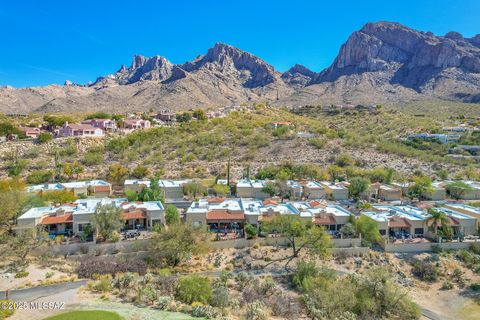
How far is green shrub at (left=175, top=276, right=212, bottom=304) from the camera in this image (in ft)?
52.1

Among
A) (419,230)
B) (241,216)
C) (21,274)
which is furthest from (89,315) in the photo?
(419,230)

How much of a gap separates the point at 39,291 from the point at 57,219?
29.8 ft

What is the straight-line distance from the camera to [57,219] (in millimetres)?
24609

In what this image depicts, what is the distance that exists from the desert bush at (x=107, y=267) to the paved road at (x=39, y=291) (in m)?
1.40

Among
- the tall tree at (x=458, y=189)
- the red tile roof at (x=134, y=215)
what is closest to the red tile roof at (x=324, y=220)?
the red tile roof at (x=134, y=215)

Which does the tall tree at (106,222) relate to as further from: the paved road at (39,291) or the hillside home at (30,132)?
the hillside home at (30,132)

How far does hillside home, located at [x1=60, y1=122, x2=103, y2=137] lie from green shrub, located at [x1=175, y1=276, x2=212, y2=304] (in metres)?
46.9

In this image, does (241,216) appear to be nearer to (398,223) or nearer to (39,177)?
(398,223)

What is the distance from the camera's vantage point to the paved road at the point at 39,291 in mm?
15926

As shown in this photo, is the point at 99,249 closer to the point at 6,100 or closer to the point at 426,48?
the point at 6,100

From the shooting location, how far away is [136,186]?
1371 inches

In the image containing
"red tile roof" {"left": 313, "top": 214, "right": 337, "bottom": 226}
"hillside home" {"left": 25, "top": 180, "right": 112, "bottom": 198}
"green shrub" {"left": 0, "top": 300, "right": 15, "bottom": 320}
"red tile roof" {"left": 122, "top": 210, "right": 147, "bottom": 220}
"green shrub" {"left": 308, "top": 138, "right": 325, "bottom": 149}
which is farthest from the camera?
"green shrub" {"left": 308, "top": 138, "right": 325, "bottom": 149}

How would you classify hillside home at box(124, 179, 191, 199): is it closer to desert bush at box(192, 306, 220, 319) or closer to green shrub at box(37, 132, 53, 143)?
desert bush at box(192, 306, 220, 319)

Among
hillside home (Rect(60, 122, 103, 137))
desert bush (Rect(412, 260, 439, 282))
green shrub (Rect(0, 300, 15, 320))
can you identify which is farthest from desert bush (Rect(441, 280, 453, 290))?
hillside home (Rect(60, 122, 103, 137))
